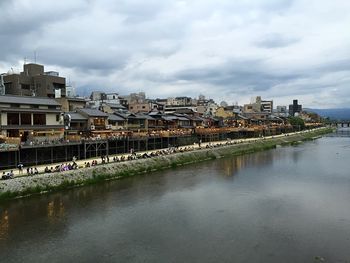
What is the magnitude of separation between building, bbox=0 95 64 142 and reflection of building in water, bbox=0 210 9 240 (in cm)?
1548

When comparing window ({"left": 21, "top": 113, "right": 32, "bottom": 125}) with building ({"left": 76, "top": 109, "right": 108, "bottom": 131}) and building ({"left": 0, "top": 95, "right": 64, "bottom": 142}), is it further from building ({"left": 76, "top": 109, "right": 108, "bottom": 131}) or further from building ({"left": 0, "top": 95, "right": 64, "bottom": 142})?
building ({"left": 76, "top": 109, "right": 108, "bottom": 131})

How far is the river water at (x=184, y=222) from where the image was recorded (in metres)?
20.8

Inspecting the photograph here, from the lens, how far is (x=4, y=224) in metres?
26.2

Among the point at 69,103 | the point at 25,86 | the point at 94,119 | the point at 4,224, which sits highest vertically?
the point at 25,86

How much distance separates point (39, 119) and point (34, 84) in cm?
2267

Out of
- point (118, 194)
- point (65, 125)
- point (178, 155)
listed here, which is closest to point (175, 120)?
point (178, 155)

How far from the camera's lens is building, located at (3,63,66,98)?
6469 cm

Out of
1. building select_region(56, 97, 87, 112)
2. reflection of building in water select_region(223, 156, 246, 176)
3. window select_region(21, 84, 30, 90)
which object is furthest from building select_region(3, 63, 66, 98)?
reflection of building in water select_region(223, 156, 246, 176)

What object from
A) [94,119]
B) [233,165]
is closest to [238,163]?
[233,165]

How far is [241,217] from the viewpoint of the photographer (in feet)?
90.0

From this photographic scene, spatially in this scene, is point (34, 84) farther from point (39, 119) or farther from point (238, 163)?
point (238, 163)

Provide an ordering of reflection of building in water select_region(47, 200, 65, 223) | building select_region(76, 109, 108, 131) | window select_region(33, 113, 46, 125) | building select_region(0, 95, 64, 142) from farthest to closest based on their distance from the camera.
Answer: building select_region(76, 109, 108, 131) → window select_region(33, 113, 46, 125) → building select_region(0, 95, 64, 142) → reflection of building in water select_region(47, 200, 65, 223)

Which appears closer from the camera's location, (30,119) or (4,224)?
(4,224)

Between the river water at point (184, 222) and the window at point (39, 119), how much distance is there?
14153 millimetres
